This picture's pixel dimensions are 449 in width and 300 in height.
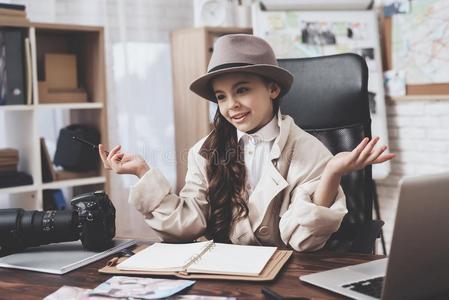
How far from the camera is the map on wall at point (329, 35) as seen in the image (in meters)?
3.26

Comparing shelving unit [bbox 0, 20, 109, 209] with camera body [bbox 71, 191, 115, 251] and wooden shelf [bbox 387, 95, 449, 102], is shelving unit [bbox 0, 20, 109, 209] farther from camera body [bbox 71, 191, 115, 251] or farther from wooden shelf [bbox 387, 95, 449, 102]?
wooden shelf [bbox 387, 95, 449, 102]

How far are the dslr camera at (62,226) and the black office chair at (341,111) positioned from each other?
0.72 meters

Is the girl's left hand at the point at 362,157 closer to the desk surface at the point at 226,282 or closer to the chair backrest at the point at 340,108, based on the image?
the desk surface at the point at 226,282

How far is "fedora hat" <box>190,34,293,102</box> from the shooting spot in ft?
4.81

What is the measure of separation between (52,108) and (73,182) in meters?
0.37

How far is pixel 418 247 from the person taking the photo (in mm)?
892

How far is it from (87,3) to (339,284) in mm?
2699

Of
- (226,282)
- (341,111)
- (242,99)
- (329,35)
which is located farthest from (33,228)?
(329,35)

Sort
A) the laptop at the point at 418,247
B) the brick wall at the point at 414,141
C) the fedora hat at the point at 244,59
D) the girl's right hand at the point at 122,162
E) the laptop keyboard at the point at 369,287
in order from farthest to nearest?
the brick wall at the point at 414,141
the fedora hat at the point at 244,59
the girl's right hand at the point at 122,162
the laptop keyboard at the point at 369,287
the laptop at the point at 418,247

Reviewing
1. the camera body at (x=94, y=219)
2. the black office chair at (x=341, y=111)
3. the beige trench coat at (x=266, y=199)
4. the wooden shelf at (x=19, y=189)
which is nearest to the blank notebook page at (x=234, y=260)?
the beige trench coat at (x=266, y=199)

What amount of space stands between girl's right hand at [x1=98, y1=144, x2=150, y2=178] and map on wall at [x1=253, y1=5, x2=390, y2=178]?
6.62 ft

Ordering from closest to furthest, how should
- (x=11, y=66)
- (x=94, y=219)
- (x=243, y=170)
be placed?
1. (x=94, y=219)
2. (x=243, y=170)
3. (x=11, y=66)

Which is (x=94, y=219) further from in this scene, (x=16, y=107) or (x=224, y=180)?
(x=16, y=107)

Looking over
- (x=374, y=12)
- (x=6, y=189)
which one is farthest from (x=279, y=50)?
(x=6, y=189)
